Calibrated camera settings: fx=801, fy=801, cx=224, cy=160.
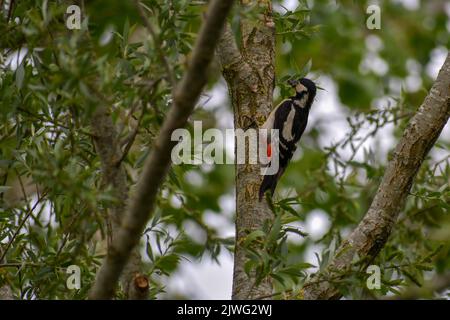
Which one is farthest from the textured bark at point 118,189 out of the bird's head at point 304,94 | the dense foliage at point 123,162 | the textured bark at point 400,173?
the bird's head at point 304,94

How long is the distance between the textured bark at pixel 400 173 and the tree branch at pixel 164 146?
1.04 meters

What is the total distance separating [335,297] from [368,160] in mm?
1703

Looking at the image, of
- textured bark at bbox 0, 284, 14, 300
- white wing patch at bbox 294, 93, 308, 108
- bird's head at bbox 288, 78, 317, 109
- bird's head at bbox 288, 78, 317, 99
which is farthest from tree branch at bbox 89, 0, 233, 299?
white wing patch at bbox 294, 93, 308, 108

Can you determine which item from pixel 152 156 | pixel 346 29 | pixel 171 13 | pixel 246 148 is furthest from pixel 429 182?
pixel 346 29

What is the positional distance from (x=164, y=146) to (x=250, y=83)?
1.23 metres

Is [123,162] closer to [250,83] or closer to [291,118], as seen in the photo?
[250,83]

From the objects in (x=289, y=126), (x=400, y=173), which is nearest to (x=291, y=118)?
(x=289, y=126)

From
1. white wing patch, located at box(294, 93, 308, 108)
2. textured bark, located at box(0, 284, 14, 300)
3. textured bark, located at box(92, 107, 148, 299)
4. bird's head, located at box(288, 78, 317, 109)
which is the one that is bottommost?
textured bark, located at box(0, 284, 14, 300)

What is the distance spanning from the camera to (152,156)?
2309mm

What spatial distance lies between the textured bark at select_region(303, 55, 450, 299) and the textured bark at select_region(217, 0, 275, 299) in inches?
15.4

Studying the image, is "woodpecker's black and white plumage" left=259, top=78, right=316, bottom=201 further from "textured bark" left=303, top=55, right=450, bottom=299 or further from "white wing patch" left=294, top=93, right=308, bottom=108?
"textured bark" left=303, top=55, right=450, bottom=299

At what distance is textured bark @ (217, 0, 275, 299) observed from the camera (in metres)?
3.29

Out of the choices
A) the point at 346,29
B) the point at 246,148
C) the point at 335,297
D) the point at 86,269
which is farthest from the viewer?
the point at 346,29
